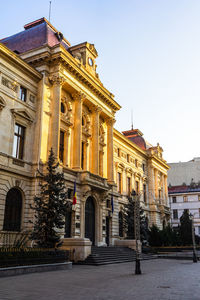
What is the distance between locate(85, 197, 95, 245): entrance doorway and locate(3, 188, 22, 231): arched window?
8.22 m

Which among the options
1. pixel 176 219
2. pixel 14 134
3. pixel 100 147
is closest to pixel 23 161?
pixel 14 134

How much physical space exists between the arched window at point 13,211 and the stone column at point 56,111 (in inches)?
201

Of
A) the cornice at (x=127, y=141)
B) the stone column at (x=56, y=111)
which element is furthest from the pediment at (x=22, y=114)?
the cornice at (x=127, y=141)

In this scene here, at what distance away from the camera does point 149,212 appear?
57000 mm

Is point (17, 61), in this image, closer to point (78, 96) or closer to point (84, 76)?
point (78, 96)

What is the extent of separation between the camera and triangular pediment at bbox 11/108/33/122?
85.9ft

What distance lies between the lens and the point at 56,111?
29.3m

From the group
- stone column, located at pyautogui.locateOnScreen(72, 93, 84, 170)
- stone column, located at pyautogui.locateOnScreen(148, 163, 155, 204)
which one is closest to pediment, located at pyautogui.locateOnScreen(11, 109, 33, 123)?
stone column, located at pyautogui.locateOnScreen(72, 93, 84, 170)

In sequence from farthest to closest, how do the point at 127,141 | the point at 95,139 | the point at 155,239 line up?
the point at 127,141 < the point at 155,239 < the point at 95,139

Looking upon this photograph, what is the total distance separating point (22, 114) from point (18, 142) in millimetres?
2479

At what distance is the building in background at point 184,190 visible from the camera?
81000 mm

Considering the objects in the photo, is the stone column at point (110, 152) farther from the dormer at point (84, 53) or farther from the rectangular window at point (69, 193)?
the rectangular window at point (69, 193)

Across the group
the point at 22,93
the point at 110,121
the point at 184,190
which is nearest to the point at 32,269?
the point at 22,93

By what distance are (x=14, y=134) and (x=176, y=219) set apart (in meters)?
65.5
